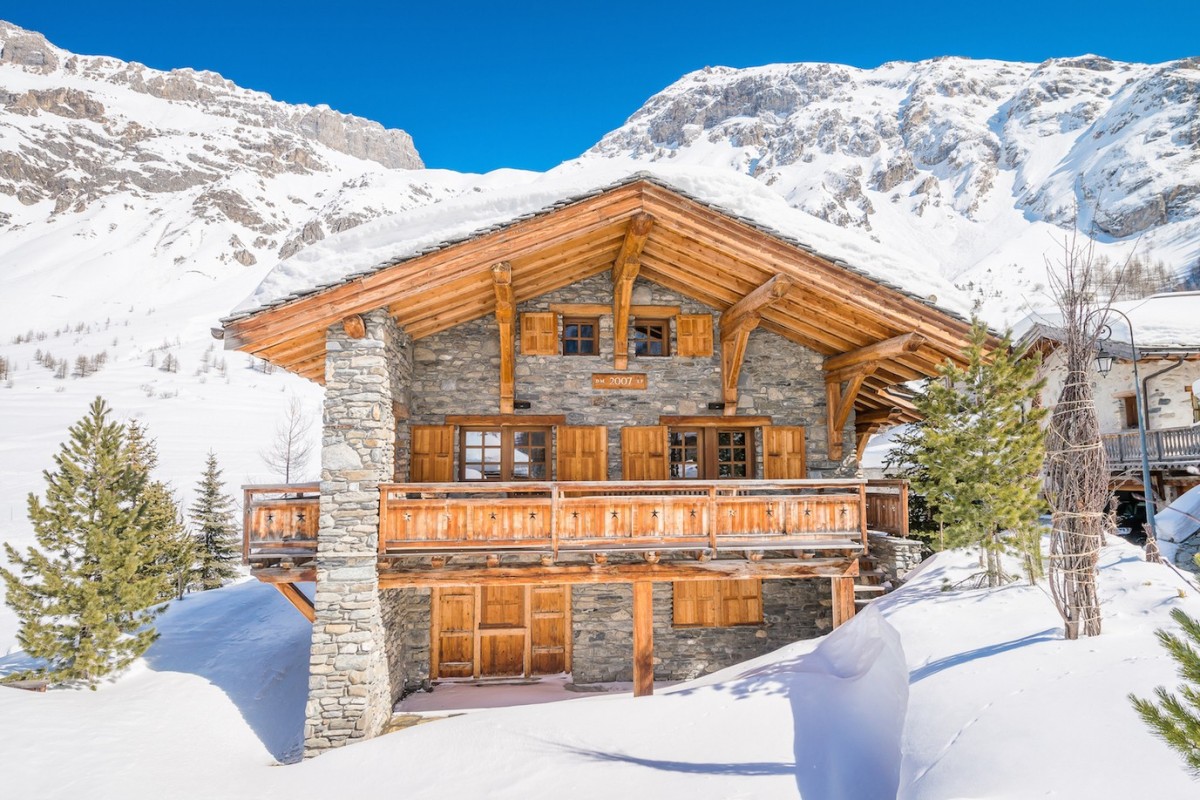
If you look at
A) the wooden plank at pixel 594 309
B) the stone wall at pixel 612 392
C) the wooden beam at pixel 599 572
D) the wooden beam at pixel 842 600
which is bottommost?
the wooden beam at pixel 842 600

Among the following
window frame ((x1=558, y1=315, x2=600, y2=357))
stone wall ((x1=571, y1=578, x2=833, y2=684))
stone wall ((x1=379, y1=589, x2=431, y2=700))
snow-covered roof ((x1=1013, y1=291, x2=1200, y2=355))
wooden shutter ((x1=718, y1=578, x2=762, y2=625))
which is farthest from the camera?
snow-covered roof ((x1=1013, y1=291, x2=1200, y2=355))

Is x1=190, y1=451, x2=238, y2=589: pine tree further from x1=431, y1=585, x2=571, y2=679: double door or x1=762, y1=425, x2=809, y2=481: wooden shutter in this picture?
x1=762, y1=425, x2=809, y2=481: wooden shutter

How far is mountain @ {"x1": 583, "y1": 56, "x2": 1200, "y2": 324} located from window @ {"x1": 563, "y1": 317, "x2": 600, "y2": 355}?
144ft

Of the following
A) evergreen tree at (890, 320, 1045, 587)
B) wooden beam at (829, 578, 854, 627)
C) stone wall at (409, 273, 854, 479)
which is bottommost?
wooden beam at (829, 578, 854, 627)

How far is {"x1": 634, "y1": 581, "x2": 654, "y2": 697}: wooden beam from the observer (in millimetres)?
9406

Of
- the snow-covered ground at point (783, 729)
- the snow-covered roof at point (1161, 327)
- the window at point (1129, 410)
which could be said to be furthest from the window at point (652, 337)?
the window at point (1129, 410)

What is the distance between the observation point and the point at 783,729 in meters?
6.97

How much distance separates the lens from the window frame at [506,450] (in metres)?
11.8

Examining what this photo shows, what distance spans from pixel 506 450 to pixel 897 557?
6.85 meters

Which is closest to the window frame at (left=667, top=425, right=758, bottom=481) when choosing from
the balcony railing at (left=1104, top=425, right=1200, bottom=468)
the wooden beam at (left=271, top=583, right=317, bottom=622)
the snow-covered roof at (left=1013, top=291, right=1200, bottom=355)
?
the wooden beam at (left=271, top=583, right=317, bottom=622)

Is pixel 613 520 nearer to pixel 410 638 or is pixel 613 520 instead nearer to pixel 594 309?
pixel 594 309

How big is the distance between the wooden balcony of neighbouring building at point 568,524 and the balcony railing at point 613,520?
1 cm

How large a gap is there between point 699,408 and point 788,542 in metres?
3.44

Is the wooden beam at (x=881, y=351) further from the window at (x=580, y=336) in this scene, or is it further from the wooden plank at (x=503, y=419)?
the wooden plank at (x=503, y=419)
